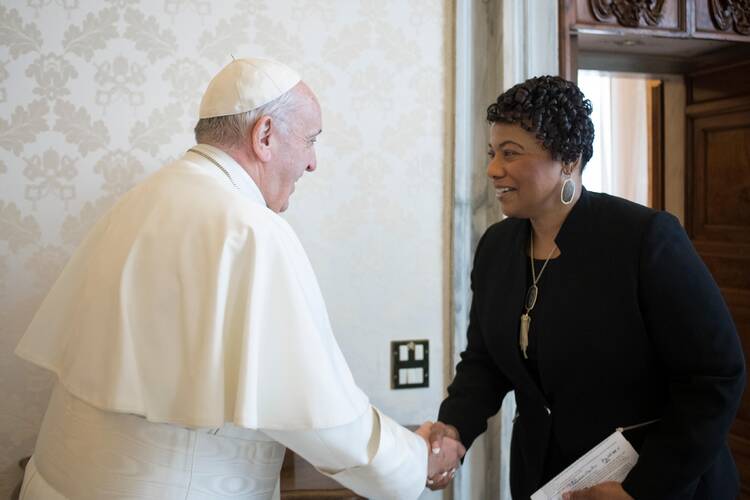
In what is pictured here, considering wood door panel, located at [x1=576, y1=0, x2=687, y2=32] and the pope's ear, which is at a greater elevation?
wood door panel, located at [x1=576, y1=0, x2=687, y2=32]

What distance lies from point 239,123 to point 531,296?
85 centimetres

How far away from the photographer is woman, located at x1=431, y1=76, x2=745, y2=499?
1629 mm

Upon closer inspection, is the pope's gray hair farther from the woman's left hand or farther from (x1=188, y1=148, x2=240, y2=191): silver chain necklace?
the woman's left hand

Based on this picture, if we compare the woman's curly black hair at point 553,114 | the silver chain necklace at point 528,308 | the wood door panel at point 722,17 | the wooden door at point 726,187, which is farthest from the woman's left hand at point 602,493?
the wooden door at point 726,187

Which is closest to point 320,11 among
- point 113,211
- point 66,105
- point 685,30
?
point 66,105

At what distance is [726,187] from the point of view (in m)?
3.65

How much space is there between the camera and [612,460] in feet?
5.64

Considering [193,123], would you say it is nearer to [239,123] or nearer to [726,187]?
[239,123]

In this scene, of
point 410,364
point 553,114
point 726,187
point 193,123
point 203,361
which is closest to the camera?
point 203,361

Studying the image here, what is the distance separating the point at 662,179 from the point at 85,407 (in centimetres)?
341

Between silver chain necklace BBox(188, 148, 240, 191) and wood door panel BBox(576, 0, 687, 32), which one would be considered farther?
wood door panel BBox(576, 0, 687, 32)

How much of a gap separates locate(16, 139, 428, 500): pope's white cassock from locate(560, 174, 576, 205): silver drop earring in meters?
0.68

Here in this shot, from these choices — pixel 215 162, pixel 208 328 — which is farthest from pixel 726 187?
pixel 208 328


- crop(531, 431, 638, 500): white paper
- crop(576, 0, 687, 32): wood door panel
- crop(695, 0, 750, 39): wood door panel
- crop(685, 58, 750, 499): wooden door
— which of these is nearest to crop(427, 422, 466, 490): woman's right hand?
crop(531, 431, 638, 500): white paper
